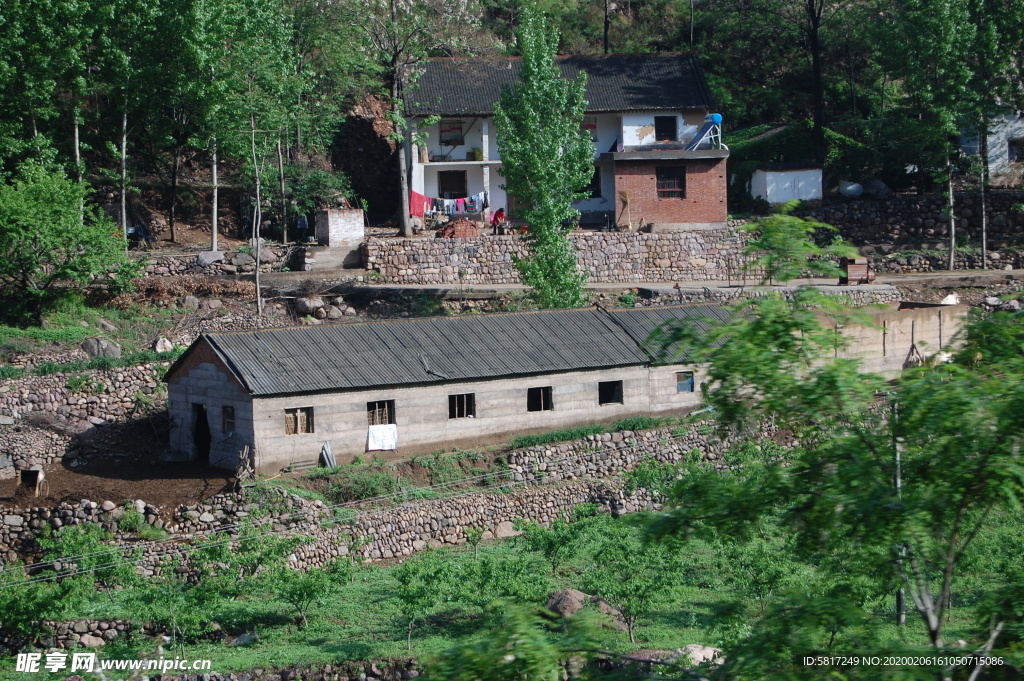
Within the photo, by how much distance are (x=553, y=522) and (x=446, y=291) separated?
13.5 meters

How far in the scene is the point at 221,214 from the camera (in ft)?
133

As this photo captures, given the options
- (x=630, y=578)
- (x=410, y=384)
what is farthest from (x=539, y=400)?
(x=630, y=578)

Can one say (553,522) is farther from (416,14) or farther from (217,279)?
(416,14)

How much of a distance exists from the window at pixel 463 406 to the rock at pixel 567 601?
732 cm

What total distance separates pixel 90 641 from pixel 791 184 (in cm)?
3222

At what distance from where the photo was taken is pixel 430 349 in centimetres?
2583

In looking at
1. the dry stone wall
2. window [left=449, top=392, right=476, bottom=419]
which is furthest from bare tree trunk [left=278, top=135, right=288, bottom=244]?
window [left=449, top=392, right=476, bottom=419]

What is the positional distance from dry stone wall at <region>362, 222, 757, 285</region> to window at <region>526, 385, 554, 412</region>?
30.9 ft

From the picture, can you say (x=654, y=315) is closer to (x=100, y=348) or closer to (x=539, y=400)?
(x=539, y=400)

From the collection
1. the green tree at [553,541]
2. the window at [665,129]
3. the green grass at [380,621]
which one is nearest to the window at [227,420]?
the green grass at [380,621]

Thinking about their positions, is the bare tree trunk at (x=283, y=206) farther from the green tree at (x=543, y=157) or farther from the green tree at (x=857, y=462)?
the green tree at (x=857, y=462)

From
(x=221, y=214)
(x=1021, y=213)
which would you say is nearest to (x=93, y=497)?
(x=221, y=214)

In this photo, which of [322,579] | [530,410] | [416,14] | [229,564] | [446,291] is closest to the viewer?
[322,579]

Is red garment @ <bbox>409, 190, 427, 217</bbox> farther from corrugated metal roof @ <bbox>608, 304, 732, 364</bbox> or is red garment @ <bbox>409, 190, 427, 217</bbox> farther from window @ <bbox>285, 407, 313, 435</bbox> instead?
window @ <bbox>285, 407, 313, 435</bbox>
